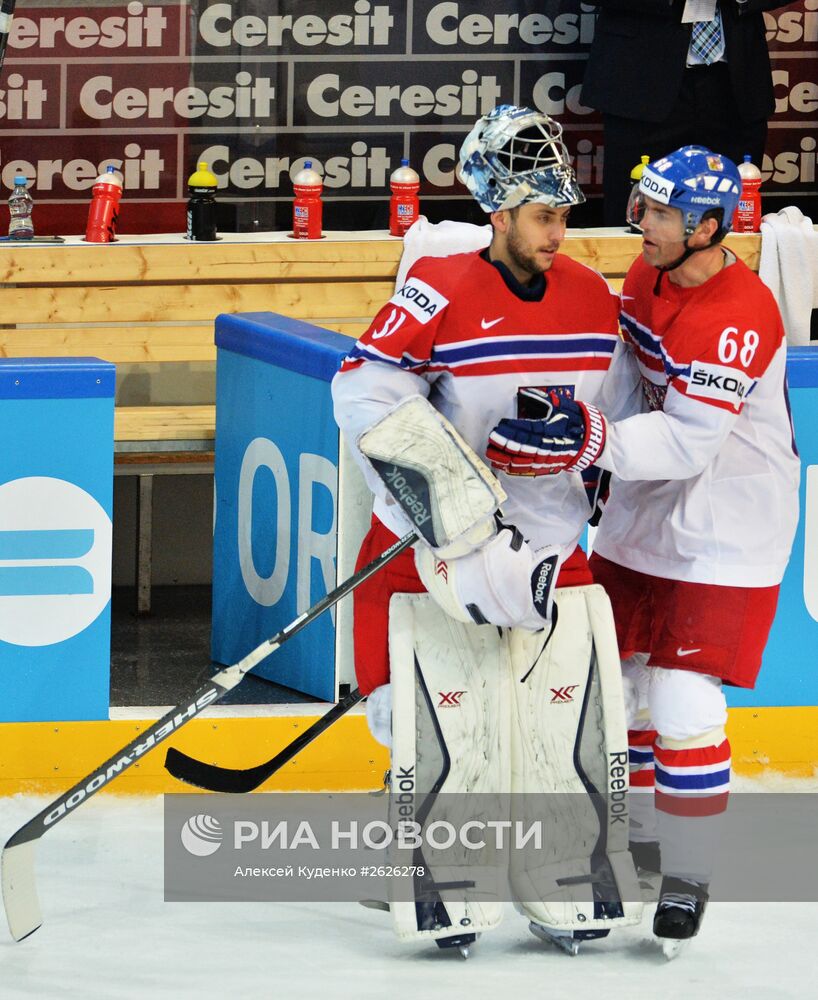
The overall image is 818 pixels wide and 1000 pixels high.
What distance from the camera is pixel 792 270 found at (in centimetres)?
576

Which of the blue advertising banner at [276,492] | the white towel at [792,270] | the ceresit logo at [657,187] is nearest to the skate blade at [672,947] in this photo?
the blue advertising banner at [276,492]

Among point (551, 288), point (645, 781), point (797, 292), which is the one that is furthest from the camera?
point (797, 292)

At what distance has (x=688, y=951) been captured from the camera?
3.20m

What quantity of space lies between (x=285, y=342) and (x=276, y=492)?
1.07 ft

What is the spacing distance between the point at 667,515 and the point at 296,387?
101 cm

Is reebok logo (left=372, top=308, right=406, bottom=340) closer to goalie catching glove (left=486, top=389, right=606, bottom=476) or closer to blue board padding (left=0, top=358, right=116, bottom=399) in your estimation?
goalie catching glove (left=486, top=389, right=606, bottom=476)

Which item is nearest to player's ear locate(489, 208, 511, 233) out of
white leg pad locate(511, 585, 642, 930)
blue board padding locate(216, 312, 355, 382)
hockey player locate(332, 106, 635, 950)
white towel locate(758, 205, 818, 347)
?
hockey player locate(332, 106, 635, 950)

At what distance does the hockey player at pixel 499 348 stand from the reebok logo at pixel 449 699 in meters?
0.02

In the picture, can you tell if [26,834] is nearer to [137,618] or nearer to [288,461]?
[288,461]

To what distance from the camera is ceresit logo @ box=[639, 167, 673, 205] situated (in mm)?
3076

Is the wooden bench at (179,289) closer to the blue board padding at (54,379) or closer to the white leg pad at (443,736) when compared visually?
the blue board padding at (54,379)

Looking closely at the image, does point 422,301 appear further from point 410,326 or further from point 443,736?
point 443,736

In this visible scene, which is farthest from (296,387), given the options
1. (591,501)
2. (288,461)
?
(591,501)

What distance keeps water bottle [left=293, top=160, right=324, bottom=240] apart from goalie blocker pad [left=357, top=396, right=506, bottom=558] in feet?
9.43
